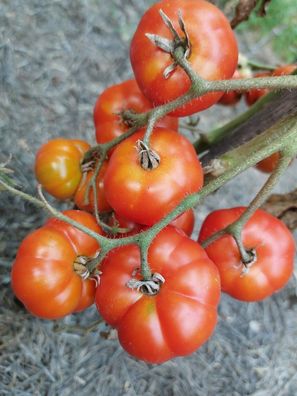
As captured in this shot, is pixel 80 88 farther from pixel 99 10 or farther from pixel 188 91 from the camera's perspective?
pixel 188 91

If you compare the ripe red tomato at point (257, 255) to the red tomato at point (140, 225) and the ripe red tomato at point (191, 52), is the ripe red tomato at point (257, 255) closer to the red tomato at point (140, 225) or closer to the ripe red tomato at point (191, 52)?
the red tomato at point (140, 225)

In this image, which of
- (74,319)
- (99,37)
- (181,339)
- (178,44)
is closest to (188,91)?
(178,44)

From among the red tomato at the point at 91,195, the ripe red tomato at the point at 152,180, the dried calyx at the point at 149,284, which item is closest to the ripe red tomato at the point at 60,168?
the red tomato at the point at 91,195

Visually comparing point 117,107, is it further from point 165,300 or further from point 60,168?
point 165,300

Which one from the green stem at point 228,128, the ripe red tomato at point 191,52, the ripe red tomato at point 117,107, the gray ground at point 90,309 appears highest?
the ripe red tomato at point 191,52

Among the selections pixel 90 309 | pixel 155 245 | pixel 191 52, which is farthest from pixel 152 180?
pixel 90 309

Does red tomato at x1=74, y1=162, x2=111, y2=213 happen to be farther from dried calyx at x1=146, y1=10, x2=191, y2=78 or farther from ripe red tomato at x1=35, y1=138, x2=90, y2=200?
dried calyx at x1=146, y1=10, x2=191, y2=78

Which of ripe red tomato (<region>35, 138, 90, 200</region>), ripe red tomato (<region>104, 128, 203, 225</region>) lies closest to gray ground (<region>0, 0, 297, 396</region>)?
ripe red tomato (<region>35, 138, 90, 200</region>)

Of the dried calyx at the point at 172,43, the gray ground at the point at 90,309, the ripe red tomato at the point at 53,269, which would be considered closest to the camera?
the dried calyx at the point at 172,43
